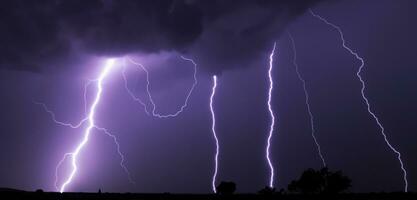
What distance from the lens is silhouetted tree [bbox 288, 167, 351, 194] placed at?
42.4m

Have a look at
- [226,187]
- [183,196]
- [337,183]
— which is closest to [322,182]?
[337,183]

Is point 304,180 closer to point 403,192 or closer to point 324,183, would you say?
point 324,183

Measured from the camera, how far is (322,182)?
42.9 metres

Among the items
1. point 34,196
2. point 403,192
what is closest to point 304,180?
point 403,192

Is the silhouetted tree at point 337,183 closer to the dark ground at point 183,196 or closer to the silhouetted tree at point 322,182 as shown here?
the silhouetted tree at point 322,182

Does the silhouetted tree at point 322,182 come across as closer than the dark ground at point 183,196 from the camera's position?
No

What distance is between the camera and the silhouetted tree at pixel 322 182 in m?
42.4

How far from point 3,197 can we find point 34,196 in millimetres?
1856

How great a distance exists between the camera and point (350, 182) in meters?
42.9

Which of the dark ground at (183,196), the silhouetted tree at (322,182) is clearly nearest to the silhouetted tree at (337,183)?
the silhouetted tree at (322,182)

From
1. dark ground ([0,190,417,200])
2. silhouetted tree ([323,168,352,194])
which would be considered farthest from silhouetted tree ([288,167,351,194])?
dark ground ([0,190,417,200])

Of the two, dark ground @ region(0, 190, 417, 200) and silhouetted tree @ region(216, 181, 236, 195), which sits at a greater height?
silhouetted tree @ region(216, 181, 236, 195)

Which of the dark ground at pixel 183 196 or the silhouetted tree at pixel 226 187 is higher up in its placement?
the silhouetted tree at pixel 226 187

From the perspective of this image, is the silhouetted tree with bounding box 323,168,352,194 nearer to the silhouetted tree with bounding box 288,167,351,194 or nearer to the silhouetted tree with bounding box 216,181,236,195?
the silhouetted tree with bounding box 288,167,351,194
